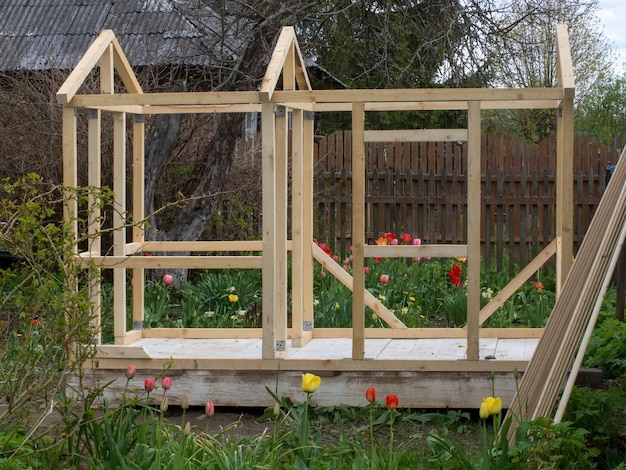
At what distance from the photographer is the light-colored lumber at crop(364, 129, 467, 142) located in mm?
5840

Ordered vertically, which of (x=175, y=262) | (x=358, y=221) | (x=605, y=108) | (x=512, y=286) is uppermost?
(x=605, y=108)

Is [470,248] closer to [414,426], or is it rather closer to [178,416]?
[414,426]

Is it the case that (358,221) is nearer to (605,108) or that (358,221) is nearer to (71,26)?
(71,26)

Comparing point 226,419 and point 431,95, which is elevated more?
point 431,95

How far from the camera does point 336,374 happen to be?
5387mm

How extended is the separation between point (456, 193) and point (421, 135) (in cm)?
517

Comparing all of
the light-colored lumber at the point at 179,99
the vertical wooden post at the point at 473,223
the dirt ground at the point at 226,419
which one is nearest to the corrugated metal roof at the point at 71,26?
the light-colored lumber at the point at 179,99

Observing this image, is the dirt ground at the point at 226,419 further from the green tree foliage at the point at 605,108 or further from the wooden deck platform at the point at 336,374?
the green tree foliage at the point at 605,108

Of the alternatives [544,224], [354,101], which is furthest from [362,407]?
[544,224]

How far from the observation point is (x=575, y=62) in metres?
25.5

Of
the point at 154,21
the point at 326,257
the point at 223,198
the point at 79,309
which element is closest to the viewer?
Answer: the point at 79,309

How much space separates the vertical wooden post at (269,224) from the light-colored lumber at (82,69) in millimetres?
1120

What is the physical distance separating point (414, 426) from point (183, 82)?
4712 mm

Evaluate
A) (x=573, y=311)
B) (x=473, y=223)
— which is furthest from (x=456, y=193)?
(x=573, y=311)
